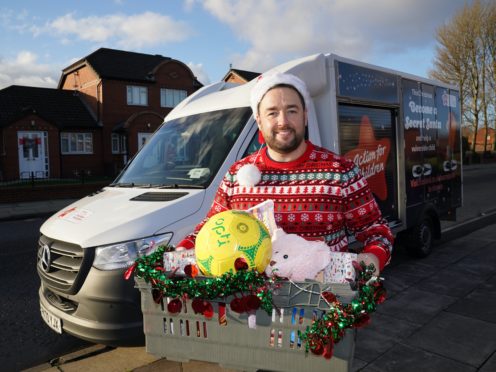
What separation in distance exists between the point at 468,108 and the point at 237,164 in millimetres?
46500

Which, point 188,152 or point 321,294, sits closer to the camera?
point 321,294

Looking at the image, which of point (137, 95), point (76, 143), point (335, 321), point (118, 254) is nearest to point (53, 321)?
point (118, 254)

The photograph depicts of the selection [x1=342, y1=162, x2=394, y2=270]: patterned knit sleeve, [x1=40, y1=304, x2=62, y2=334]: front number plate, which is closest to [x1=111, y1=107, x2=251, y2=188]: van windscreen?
[x1=40, y1=304, x2=62, y2=334]: front number plate

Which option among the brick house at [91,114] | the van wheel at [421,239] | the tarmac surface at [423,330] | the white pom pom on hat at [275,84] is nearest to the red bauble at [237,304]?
the white pom pom on hat at [275,84]

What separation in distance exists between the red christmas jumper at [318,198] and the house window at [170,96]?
102 ft

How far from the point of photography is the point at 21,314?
4766 mm

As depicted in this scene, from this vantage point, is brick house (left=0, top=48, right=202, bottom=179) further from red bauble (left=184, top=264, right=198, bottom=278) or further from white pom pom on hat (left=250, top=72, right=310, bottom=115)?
red bauble (left=184, top=264, right=198, bottom=278)

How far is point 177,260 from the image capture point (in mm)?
1689

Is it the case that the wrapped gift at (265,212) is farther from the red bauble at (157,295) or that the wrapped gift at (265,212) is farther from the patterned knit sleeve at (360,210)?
the red bauble at (157,295)

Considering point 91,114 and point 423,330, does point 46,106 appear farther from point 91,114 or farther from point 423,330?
point 423,330

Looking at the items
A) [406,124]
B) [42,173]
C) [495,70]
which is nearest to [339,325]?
[406,124]

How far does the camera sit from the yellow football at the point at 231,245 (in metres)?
1.47

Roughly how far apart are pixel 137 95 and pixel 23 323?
2799cm

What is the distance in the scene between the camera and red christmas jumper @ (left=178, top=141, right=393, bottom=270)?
1967mm
